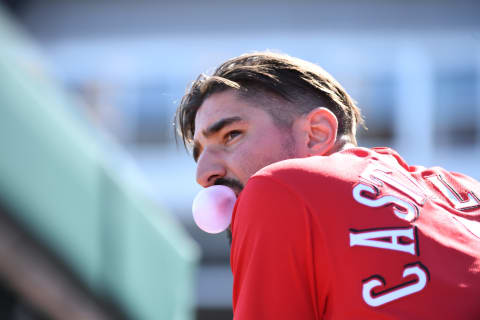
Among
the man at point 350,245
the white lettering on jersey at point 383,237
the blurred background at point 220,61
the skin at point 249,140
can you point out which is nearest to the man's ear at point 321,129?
the skin at point 249,140

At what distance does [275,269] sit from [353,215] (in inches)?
9.8

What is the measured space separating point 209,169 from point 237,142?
0.46 feet

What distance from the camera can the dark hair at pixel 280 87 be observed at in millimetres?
2064

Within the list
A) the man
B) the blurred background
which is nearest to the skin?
the man

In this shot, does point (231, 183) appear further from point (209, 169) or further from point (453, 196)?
point (453, 196)

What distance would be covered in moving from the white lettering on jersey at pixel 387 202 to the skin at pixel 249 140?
459 mm

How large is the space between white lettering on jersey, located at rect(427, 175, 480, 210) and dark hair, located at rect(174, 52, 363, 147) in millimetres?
Answer: 400

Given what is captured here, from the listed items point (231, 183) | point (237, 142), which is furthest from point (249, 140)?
point (231, 183)

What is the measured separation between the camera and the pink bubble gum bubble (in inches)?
76.8

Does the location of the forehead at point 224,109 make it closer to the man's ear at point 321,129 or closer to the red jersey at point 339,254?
the man's ear at point 321,129

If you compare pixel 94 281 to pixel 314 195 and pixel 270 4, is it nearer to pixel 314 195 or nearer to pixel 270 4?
pixel 314 195

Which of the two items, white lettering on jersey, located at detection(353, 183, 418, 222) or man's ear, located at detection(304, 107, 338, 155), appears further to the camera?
man's ear, located at detection(304, 107, 338, 155)

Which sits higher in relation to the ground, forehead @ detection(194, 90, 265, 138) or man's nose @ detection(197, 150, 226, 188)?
forehead @ detection(194, 90, 265, 138)

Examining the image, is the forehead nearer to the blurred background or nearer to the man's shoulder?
the man's shoulder
